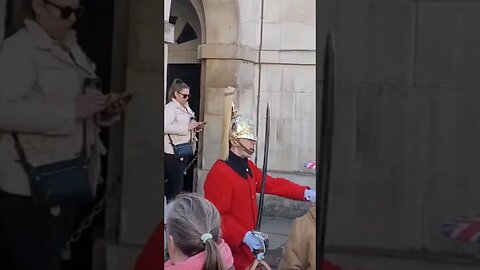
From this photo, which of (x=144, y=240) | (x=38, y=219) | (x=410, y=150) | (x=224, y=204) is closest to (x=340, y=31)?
(x=410, y=150)

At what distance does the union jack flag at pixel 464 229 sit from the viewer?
4.75ft

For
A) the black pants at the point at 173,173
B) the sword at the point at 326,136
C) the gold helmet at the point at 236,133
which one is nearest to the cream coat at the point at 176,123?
the black pants at the point at 173,173

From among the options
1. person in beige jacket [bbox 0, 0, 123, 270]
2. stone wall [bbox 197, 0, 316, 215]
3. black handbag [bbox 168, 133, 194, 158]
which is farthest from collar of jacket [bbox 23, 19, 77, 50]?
stone wall [bbox 197, 0, 316, 215]

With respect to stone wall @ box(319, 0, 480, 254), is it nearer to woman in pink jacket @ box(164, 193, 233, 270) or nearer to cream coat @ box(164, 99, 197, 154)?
woman in pink jacket @ box(164, 193, 233, 270)

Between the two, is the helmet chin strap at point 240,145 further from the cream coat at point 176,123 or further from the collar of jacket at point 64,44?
the collar of jacket at point 64,44

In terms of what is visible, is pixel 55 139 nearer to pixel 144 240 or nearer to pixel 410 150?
pixel 144 240

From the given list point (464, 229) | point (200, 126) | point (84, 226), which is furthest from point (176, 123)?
point (464, 229)

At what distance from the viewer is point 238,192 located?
3.46 m

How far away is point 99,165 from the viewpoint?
158 cm

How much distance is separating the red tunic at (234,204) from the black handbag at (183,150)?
7.69 feet

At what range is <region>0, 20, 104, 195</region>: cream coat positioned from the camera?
152cm

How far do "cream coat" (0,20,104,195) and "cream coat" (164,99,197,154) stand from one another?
13.6 ft

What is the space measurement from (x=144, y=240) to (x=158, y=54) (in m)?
0.44

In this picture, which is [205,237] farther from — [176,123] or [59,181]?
[176,123]
